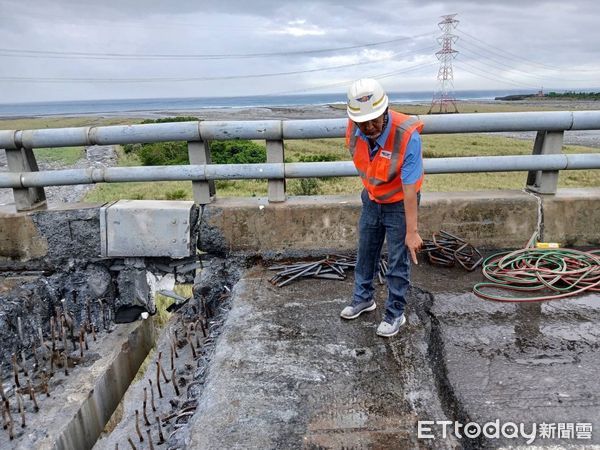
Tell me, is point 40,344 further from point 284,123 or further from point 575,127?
point 575,127

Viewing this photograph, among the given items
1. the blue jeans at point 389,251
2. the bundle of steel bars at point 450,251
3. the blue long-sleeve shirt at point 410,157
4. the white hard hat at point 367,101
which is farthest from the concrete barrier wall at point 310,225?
the white hard hat at point 367,101

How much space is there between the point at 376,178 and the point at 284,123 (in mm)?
1553

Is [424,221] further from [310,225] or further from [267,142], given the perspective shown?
[267,142]

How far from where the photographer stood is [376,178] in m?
3.60

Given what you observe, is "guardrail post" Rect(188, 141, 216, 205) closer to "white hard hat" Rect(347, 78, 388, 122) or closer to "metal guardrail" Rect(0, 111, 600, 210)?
"metal guardrail" Rect(0, 111, 600, 210)

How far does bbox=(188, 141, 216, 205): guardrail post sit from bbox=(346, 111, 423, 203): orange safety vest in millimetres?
1775

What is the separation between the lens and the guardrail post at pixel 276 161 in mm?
4984

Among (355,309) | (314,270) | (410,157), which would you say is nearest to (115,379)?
(314,270)

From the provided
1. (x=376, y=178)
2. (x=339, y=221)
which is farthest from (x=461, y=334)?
(x=339, y=221)

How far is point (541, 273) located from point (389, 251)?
1589mm

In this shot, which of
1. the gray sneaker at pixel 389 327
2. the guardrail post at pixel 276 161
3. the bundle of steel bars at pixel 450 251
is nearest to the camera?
the gray sneaker at pixel 389 327

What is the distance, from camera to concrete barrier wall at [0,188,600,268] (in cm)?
514

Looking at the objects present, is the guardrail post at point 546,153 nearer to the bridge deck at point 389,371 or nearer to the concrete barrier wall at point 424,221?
the concrete barrier wall at point 424,221

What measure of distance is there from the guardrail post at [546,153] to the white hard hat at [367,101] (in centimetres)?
241
